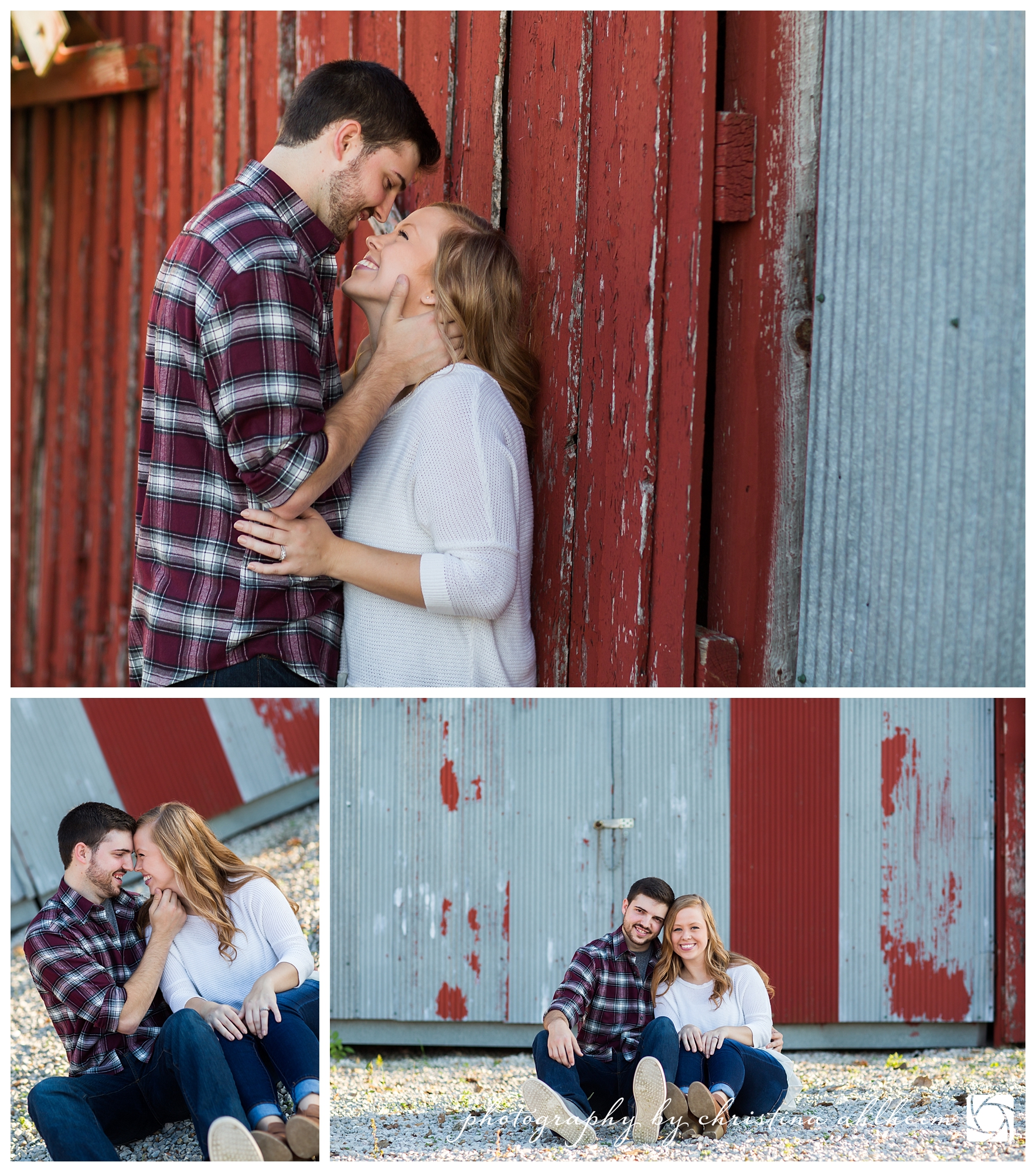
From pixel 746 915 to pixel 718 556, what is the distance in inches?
57.5

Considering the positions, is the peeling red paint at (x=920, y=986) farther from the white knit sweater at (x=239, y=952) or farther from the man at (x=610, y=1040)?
the white knit sweater at (x=239, y=952)

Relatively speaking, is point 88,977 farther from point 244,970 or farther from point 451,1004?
point 451,1004

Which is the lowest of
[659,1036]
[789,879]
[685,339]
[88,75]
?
[659,1036]

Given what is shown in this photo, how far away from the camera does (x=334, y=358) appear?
2.33 meters

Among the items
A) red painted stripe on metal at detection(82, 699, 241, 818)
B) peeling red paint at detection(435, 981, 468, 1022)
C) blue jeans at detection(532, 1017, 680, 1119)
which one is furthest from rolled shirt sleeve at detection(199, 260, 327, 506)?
peeling red paint at detection(435, 981, 468, 1022)

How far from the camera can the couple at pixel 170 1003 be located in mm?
2195

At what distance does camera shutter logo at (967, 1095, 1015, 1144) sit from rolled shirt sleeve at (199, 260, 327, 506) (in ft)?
6.96

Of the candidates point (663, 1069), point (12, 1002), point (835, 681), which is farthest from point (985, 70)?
point (12, 1002)

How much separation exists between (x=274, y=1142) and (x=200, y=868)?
60 centimetres

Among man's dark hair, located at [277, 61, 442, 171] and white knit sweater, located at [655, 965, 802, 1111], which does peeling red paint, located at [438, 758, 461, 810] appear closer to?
white knit sweater, located at [655, 965, 802, 1111]

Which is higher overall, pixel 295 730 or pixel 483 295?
pixel 483 295

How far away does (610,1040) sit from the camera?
2.39 metres

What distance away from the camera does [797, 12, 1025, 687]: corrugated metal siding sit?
1892mm

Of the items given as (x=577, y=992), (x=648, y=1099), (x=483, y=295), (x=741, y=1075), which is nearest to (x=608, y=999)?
(x=577, y=992)
